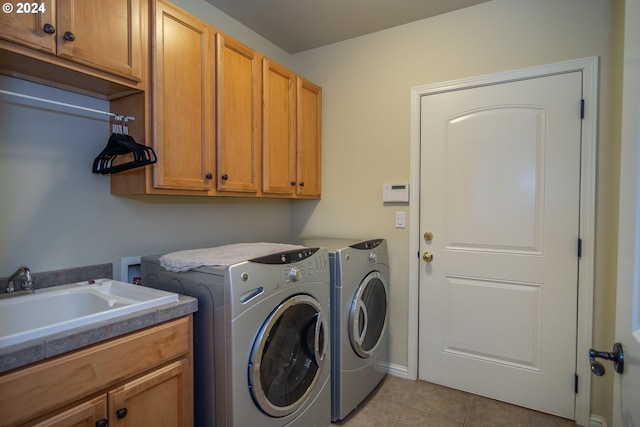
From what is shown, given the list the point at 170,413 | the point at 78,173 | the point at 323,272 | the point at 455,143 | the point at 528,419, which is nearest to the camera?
the point at 170,413

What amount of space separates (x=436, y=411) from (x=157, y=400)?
5.35 feet

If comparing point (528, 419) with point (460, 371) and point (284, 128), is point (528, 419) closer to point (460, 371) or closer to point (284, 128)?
point (460, 371)

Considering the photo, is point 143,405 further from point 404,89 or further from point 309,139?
point 404,89

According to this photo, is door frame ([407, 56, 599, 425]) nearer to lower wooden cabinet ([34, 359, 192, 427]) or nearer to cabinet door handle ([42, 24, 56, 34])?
lower wooden cabinet ([34, 359, 192, 427])

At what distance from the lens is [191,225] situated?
2.11 meters

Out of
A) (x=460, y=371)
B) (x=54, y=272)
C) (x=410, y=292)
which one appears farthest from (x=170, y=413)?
(x=460, y=371)

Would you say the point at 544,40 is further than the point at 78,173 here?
Yes

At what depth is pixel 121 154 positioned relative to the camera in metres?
1.54

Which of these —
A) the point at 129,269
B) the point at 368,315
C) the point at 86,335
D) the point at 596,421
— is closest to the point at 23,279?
the point at 129,269

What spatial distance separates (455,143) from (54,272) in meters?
2.34

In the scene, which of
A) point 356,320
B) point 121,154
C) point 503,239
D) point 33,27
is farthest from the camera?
point 503,239

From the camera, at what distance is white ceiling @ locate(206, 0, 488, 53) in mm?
2150

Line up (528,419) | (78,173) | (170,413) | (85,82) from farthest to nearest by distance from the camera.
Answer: (528,419), (78,173), (85,82), (170,413)

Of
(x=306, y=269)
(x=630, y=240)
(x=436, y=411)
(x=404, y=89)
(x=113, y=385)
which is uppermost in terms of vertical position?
(x=404, y=89)
